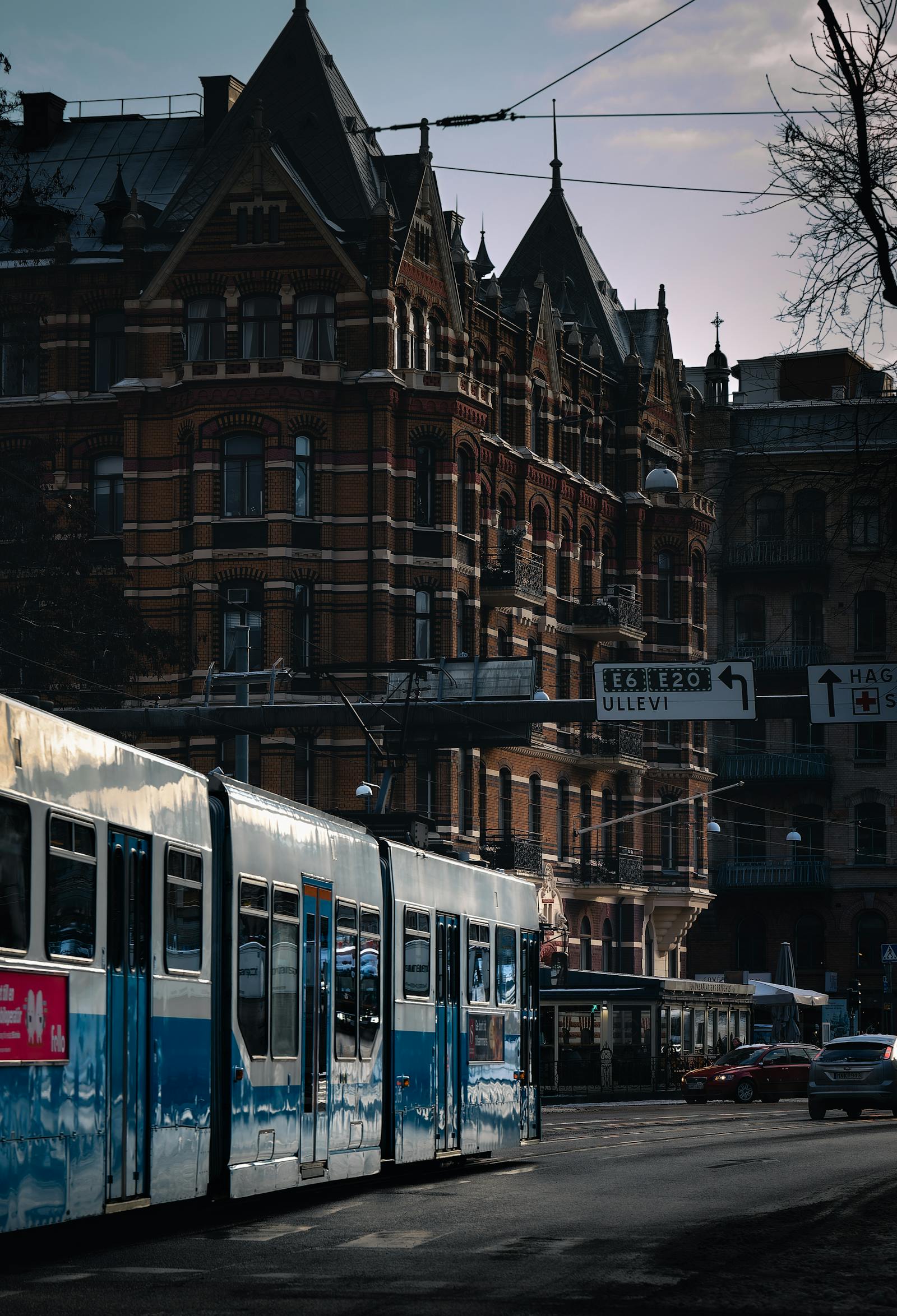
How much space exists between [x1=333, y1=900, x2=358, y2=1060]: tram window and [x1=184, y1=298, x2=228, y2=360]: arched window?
35.1 meters

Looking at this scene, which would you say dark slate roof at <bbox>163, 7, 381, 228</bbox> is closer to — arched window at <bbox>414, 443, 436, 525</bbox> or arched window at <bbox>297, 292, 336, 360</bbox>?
arched window at <bbox>297, 292, 336, 360</bbox>

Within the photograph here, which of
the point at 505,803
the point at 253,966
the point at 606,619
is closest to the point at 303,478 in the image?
the point at 505,803

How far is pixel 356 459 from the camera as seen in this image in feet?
167

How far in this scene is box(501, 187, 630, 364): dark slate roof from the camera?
2672 inches

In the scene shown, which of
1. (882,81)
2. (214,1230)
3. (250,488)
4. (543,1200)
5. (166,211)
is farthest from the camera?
(166,211)

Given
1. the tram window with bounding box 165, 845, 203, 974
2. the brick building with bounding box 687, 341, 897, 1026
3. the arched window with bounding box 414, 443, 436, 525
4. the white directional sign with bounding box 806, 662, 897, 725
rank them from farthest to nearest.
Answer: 1. the brick building with bounding box 687, 341, 897, 1026
2. the arched window with bounding box 414, 443, 436, 525
3. the white directional sign with bounding box 806, 662, 897, 725
4. the tram window with bounding box 165, 845, 203, 974

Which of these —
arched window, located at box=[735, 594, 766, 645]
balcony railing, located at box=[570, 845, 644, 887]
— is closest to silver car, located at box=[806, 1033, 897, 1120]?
balcony railing, located at box=[570, 845, 644, 887]

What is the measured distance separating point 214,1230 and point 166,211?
43.1 metres

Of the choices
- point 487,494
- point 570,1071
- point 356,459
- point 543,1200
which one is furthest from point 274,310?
point 543,1200

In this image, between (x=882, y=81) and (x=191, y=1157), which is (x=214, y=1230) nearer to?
(x=191, y=1157)

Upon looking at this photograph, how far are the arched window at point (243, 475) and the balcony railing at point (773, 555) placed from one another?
2921 cm

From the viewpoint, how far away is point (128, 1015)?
492 inches

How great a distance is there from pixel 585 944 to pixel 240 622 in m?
16.0

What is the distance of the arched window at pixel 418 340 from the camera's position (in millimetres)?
52594
